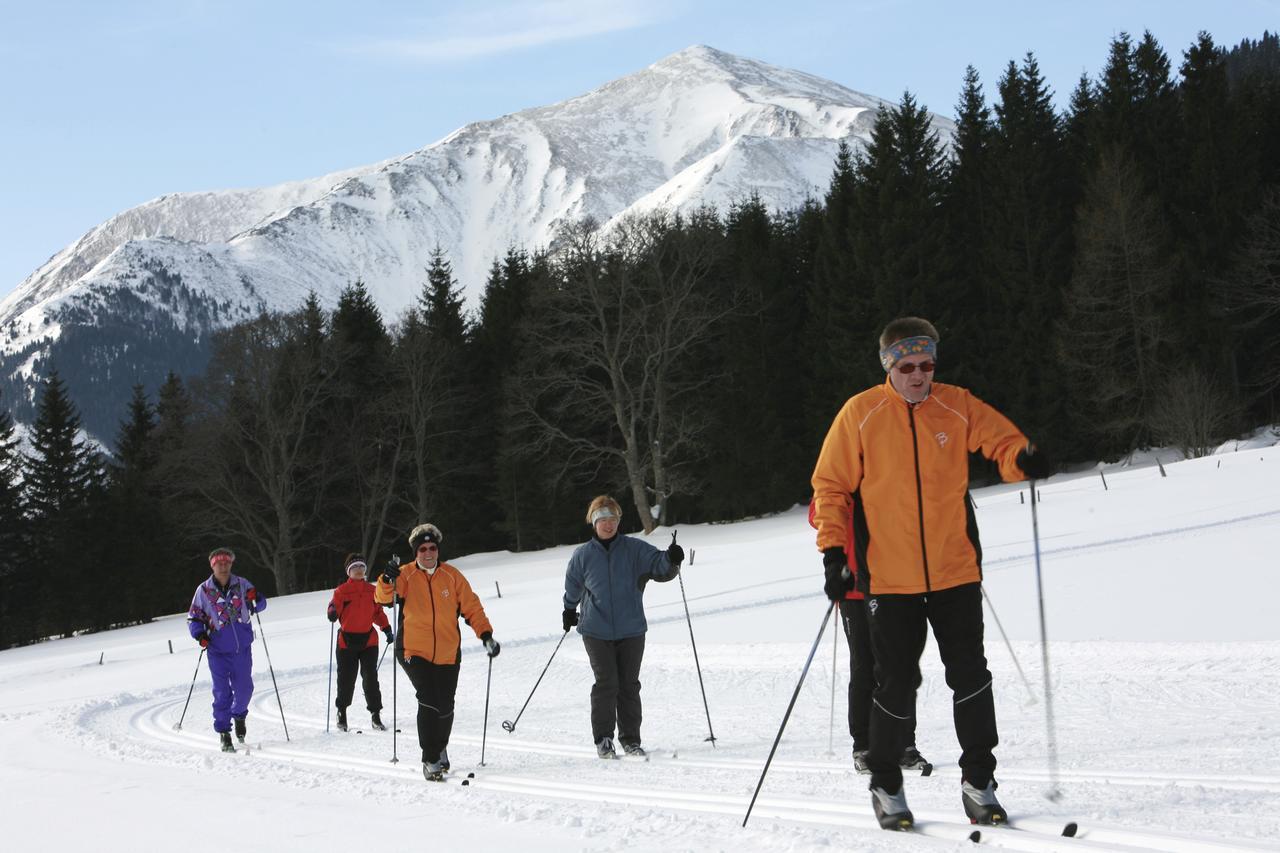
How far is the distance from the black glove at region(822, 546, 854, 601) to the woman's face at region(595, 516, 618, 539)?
11.2 feet

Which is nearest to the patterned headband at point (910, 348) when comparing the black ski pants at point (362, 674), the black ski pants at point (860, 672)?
the black ski pants at point (860, 672)

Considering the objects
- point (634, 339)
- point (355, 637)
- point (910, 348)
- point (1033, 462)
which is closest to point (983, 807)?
point (1033, 462)

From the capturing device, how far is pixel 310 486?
42219mm

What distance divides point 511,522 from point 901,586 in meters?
39.5

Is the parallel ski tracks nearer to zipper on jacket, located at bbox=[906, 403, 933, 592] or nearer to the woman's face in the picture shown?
zipper on jacket, located at bbox=[906, 403, 933, 592]

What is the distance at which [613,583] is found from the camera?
25.9 ft

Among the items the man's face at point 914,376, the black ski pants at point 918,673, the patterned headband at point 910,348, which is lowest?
the black ski pants at point 918,673

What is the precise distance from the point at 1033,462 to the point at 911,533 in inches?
21.0

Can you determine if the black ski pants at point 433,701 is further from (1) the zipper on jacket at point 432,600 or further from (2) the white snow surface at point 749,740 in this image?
(2) the white snow surface at point 749,740

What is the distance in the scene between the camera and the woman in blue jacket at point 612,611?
7824 mm

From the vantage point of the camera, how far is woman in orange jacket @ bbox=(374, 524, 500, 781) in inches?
309

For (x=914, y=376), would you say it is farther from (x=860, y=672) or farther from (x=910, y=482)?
(x=860, y=672)

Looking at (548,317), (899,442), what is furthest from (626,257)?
(899,442)

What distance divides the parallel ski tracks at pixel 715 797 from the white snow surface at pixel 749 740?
0.07ft
